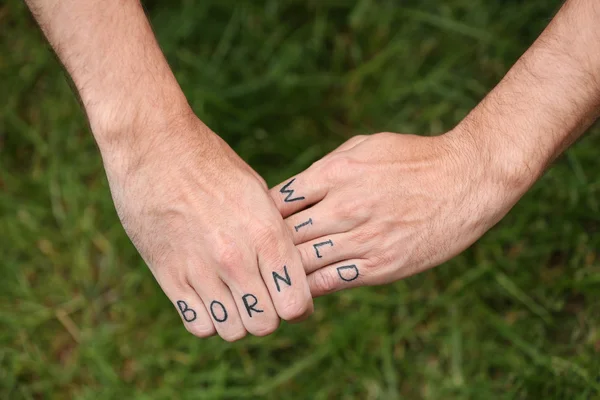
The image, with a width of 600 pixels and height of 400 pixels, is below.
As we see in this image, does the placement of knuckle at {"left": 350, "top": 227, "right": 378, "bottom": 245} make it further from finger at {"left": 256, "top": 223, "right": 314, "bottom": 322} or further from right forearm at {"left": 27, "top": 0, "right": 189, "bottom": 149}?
right forearm at {"left": 27, "top": 0, "right": 189, "bottom": 149}

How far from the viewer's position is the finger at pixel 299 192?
157cm

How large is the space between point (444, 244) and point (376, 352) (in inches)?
23.7

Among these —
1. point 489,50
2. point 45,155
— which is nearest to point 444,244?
point 489,50

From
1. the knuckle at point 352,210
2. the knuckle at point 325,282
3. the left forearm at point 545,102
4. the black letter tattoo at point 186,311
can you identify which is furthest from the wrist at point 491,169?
the black letter tattoo at point 186,311

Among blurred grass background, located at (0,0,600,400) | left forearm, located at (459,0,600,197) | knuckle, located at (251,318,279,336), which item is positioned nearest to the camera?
left forearm, located at (459,0,600,197)

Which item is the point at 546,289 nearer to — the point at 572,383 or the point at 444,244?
the point at 572,383

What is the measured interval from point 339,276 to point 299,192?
0.24 metres

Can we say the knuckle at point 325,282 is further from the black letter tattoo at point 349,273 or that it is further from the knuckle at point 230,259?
the knuckle at point 230,259

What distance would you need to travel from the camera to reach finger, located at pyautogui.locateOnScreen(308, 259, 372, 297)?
5.10 ft

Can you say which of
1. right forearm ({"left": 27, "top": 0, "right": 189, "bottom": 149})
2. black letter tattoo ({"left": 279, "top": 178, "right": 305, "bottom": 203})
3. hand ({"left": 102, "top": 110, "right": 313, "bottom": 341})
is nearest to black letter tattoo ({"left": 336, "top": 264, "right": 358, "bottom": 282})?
hand ({"left": 102, "top": 110, "right": 313, "bottom": 341})

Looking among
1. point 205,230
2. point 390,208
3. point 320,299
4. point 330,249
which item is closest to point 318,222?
point 330,249

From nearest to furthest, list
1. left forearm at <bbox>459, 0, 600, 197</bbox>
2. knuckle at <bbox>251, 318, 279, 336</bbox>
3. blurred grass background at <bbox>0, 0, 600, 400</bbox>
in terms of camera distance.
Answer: left forearm at <bbox>459, 0, 600, 197</bbox> → knuckle at <bbox>251, 318, 279, 336</bbox> → blurred grass background at <bbox>0, 0, 600, 400</bbox>

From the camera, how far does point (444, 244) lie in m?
1.54

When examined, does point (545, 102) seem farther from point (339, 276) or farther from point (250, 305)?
point (250, 305)
